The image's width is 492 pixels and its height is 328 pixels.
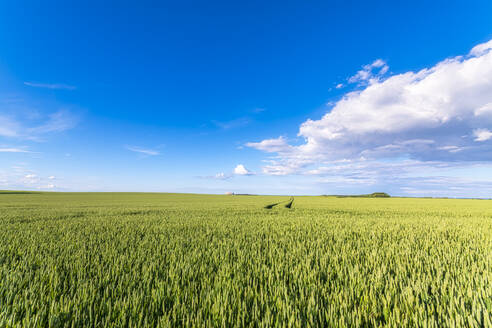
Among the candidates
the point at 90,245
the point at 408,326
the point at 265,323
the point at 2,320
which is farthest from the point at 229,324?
the point at 90,245

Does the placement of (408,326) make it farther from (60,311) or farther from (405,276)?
(60,311)

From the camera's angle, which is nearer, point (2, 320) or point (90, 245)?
point (2, 320)

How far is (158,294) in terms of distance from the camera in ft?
7.13

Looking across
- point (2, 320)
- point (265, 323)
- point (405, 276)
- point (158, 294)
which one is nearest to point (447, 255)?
point (405, 276)

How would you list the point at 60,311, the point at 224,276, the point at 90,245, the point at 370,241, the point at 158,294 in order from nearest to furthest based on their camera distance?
the point at 60,311, the point at 158,294, the point at 224,276, the point at 90,245, the point at 370,241

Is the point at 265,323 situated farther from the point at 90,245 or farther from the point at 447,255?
the point at 90,245

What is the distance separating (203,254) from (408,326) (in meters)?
3.03

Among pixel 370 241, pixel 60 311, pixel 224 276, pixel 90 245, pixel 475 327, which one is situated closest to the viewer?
pixel 475 327

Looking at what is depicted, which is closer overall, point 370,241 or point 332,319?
point 332,319

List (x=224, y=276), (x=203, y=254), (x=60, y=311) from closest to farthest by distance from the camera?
(x=60, y=311) < (x=224, y=276) < (x=203, y=254)

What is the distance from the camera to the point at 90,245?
4.50 m

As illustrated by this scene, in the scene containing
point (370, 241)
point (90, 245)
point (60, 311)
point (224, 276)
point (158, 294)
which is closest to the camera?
point (60, 311)

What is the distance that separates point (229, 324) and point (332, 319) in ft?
2.94

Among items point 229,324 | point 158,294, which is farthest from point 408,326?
point 158,294
